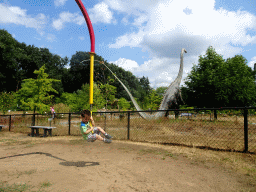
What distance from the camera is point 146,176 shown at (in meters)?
3.94

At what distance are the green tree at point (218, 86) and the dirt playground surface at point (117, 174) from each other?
12601mm

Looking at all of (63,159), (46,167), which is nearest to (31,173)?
(46,167)

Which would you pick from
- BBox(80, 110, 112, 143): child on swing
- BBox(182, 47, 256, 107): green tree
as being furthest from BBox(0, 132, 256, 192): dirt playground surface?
BBox(182, 47, 256, 107): green tree

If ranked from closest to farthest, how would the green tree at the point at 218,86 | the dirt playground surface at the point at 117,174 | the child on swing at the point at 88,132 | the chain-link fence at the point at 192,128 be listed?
the dirt playground surface at the point at 117,174, the child on swing at the point at 88,132, the chain-link fence at the point at 192,128, the green tree at the point at 218,86

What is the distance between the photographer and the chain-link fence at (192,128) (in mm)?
6270

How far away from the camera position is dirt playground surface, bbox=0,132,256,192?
3355 millimetres

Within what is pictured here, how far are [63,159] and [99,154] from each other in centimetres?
112

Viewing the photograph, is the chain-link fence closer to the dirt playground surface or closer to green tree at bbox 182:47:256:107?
the dirt playground surface

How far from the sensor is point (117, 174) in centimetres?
407

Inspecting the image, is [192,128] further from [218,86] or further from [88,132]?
[218,86]

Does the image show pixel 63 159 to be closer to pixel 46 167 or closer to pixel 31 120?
pixel 46 167

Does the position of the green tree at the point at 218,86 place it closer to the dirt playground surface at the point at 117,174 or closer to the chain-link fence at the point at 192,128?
the chain-link fence at the point at 192,128

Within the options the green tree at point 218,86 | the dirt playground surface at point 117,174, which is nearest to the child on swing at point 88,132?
the dirt playground surface at point 117,174

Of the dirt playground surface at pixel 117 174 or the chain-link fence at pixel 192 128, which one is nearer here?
the dirt playground surface at pixel 117 174
